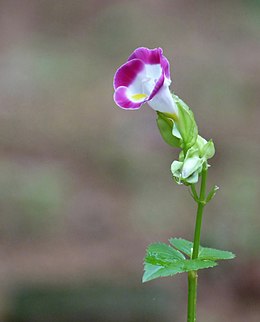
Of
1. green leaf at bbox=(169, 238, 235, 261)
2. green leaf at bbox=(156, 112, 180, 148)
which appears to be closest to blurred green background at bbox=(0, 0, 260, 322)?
green leaf at bbox=(169, 238, 235, 261)

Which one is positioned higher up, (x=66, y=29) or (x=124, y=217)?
(x=66, y=29)

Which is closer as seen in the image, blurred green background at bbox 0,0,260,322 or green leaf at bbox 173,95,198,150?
green leaf at bbox 173,95,198,150

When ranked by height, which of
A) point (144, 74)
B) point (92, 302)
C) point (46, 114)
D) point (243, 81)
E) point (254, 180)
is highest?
point (243, 81)

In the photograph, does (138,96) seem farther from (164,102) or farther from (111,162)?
(111,162)

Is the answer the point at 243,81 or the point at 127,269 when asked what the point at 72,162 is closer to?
the point at 127,269

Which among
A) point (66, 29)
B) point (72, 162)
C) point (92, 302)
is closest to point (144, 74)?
point (92, 302)

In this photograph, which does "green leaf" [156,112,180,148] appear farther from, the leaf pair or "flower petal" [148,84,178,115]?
the leaf pair
